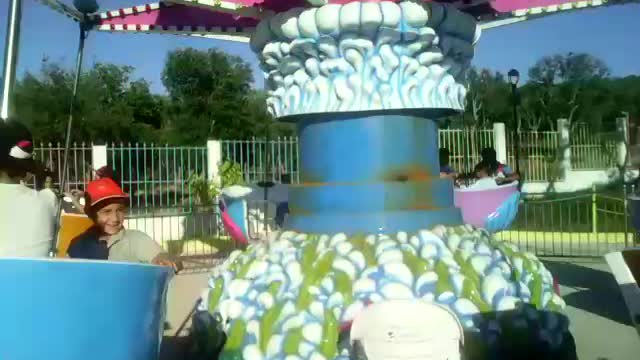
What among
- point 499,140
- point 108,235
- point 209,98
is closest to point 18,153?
point 108,235

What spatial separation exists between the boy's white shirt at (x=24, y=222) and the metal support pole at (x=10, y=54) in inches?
14.9

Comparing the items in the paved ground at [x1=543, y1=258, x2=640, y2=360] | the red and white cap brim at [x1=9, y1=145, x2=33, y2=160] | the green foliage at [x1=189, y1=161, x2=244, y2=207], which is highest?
the green foliage at [x1=189, y1=161, x2=244, y2=207]

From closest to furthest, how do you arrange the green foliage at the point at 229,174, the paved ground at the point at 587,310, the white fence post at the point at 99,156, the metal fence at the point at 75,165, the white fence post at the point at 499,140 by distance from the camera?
the paved ground at the point at 587,310, the metal fence at the point at 75,165, the white fence post at the point at 99,156, the green foliage at the point at 229,174, the white fence post at the point at 499,140

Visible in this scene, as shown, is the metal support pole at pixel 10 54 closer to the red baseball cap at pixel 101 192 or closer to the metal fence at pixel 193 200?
the red baseball cap at pixel 101 192

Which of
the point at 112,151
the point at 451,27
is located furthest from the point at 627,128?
the point at 451,27

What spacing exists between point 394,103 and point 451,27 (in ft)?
1.17

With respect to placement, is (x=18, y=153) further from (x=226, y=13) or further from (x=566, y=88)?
(x=566, y=88)

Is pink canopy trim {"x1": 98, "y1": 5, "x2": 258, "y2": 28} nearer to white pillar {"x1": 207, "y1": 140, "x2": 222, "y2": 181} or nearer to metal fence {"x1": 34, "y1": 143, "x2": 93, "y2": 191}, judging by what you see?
metal fence {"x1": 34, "y1": 143, "x2": 93, "y2": 191}

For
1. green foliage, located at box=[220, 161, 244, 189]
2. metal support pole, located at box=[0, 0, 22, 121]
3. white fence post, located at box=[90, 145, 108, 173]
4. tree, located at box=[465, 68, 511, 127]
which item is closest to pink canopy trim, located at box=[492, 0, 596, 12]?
metal support pole, located at box=[0, 0, 22, 121]

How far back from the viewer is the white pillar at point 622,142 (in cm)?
1784

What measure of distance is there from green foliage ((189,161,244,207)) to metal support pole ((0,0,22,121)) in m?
10.2

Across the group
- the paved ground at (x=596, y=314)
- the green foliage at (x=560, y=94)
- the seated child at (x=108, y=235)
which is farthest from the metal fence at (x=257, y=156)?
the green foliage at (x=560, y=94)

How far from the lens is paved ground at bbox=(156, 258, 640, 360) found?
4.01 meters

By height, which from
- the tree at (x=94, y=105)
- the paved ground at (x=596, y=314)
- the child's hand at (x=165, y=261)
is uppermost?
the tree at (x=94, y=105)
